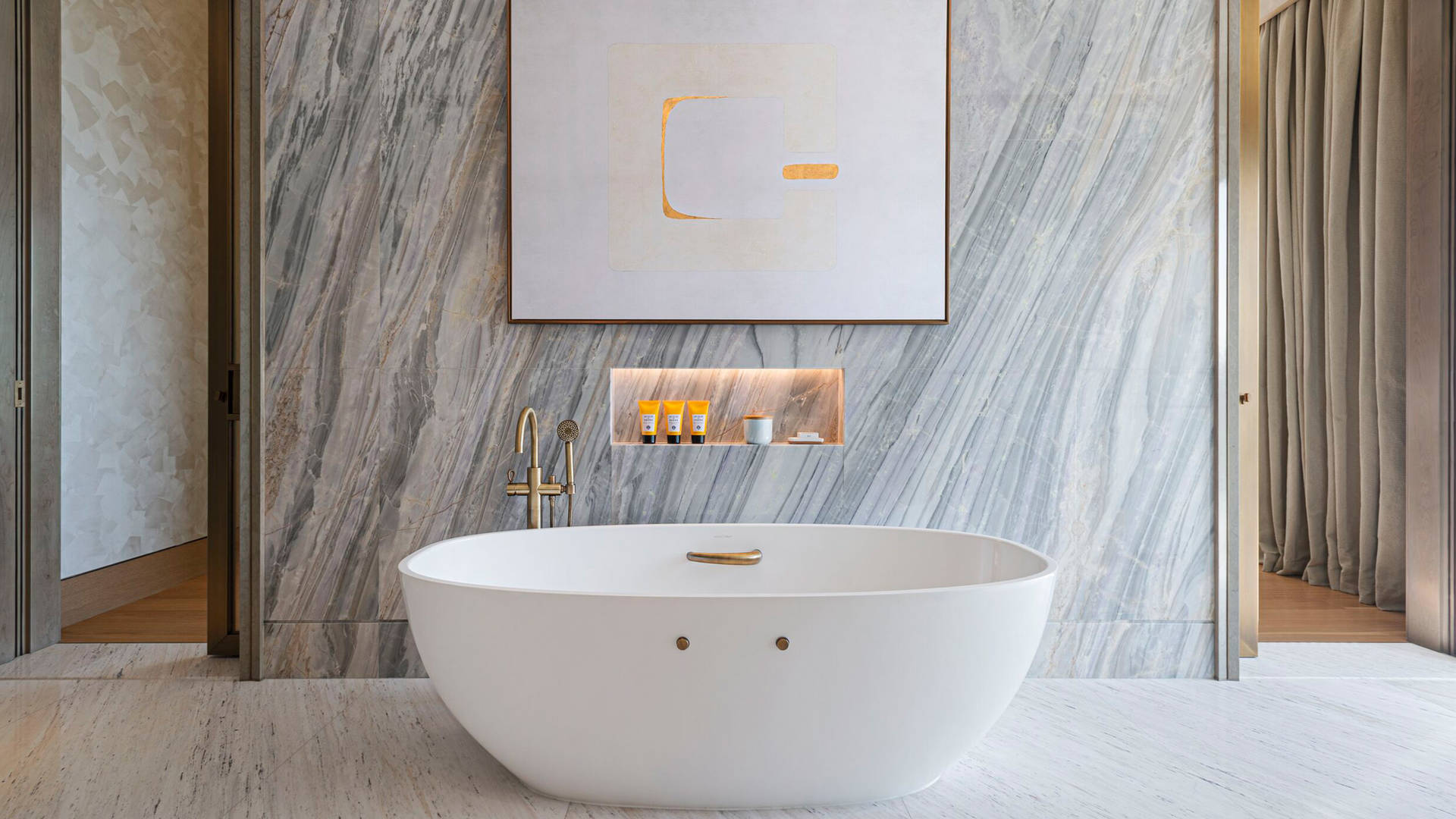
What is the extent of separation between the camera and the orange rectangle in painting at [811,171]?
249 cm

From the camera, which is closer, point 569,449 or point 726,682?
point 726,682

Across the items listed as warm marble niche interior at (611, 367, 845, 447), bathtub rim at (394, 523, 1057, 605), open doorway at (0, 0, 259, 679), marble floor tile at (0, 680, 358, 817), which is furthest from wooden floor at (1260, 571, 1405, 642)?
open doorway at (0, 0, 259, 679)

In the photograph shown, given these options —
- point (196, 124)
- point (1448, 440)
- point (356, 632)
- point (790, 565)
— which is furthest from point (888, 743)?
point (196, 124)

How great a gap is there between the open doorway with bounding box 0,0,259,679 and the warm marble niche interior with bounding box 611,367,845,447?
1098 millimetres

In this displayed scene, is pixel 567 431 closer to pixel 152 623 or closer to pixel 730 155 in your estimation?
pixel 730 155

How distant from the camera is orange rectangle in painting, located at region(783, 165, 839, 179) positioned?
2.49 metres

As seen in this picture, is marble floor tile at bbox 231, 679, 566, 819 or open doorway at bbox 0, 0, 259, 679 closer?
marble floor tile at bbox 231, 679, 566, 819

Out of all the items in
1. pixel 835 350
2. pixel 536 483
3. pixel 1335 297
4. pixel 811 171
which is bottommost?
pixel 536 483

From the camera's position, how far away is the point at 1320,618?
3072mm

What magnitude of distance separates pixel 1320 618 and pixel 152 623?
4.27 metres

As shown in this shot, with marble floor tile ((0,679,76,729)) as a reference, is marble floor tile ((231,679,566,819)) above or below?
below

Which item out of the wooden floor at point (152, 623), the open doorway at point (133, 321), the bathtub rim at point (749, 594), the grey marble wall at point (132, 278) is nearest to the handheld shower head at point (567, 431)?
the bathtub rim at point (749, 594)

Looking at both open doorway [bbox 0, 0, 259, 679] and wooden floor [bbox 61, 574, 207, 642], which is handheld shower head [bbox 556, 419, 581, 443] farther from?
wooden floor [bbox 61, 574, 207, 642]

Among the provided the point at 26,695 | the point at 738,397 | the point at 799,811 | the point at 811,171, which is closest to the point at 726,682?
the point at 799,811
